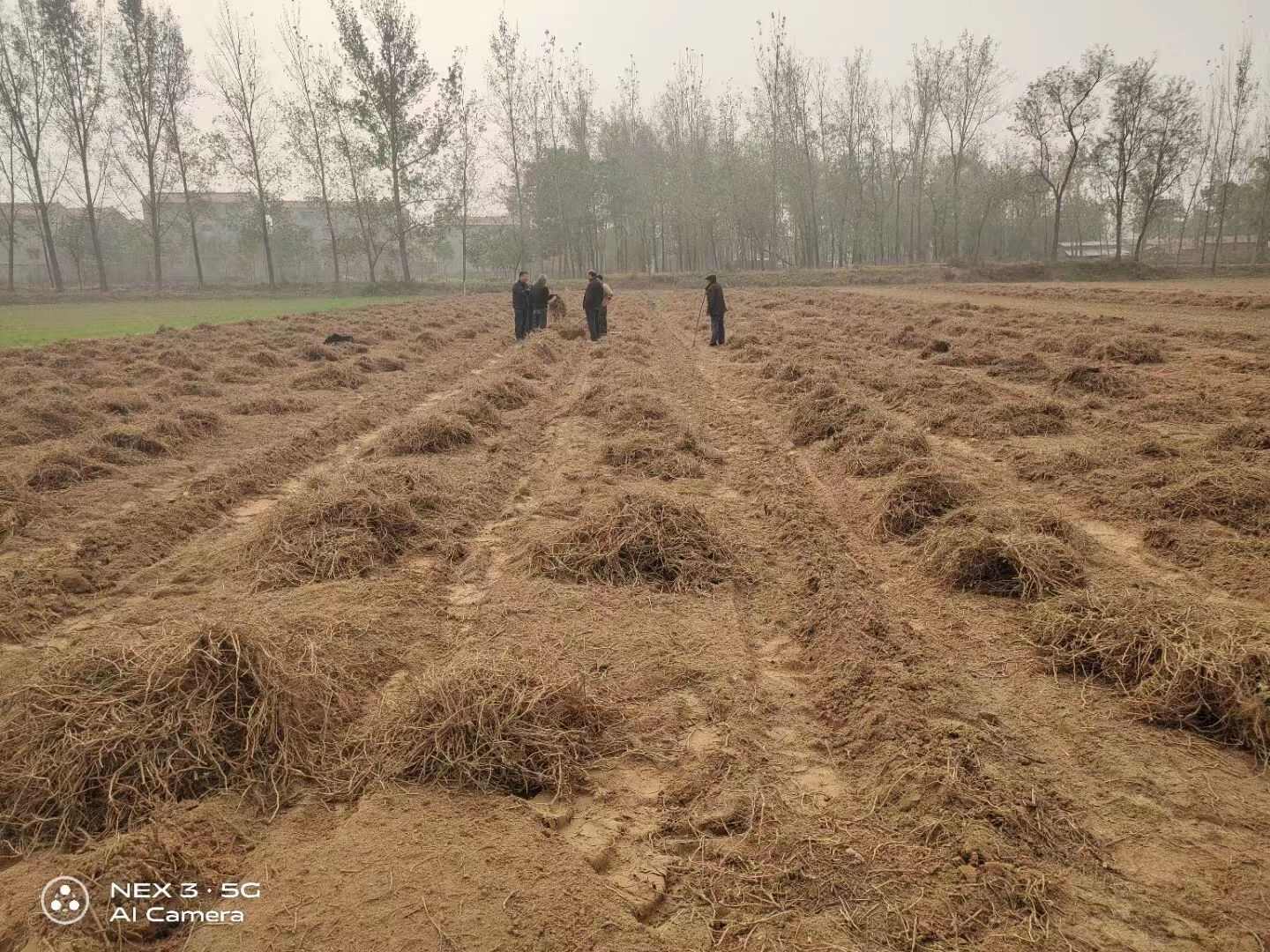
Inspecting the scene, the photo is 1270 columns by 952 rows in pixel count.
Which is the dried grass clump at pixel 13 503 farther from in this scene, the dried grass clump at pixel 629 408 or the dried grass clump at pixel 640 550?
the dried grass clump at pixel 629 408

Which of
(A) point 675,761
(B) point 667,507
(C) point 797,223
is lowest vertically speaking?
(A) point 675,761

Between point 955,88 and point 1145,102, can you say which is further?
point 955,88

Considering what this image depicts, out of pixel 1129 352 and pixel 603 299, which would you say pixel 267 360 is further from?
pixel 1129 352

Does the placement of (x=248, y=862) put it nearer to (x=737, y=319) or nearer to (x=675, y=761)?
(x=675, y=761)

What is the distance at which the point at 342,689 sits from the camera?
392 centimetres

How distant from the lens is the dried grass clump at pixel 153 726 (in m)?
3.05

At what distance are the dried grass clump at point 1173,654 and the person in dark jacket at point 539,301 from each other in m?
17.7

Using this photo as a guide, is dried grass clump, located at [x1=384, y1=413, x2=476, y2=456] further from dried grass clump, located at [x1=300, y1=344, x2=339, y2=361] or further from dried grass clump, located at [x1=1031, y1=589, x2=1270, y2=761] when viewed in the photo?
dried grass clump, located at [x1=300, y1=344, x2=339, y2=361]

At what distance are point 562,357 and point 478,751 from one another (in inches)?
568

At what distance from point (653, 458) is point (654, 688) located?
4.38 m

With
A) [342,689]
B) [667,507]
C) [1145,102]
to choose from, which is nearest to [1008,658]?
[667,507]

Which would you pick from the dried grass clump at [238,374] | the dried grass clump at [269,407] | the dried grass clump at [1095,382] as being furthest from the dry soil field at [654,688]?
the dried grass clump at [238,374]

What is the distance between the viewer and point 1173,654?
3.80m

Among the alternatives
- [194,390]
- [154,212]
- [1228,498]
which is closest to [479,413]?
[194,390]
